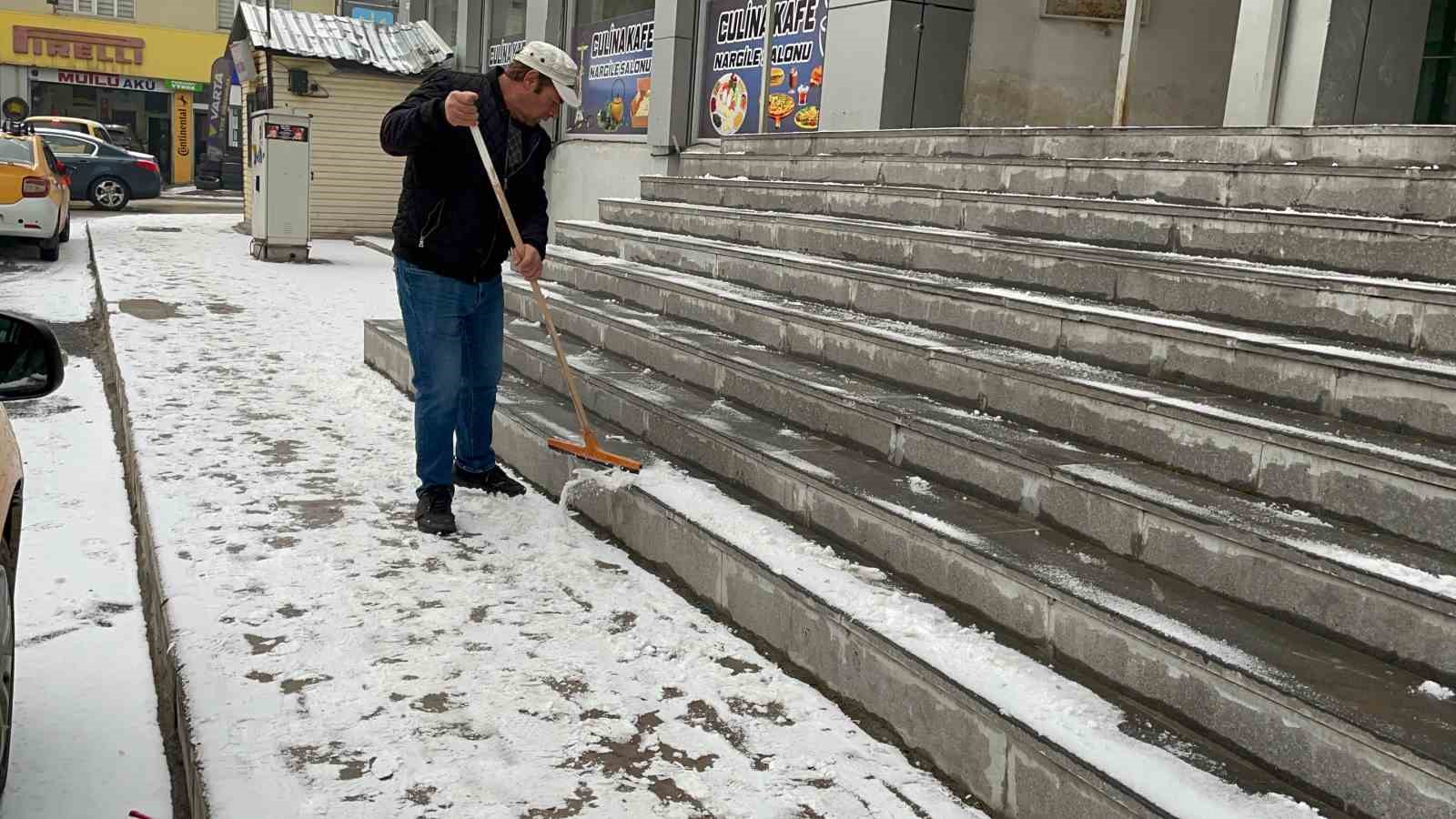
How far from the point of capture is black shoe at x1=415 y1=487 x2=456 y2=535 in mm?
4969

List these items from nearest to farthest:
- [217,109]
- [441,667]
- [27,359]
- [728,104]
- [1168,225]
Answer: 1. [27,359]
2. [441,667]
3. [1168,225]
4. [728,104]
5. [217,109]

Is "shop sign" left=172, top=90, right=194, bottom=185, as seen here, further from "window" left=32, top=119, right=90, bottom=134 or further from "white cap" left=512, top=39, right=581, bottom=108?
"white cap" left=512, top=39, right=581, bottom=108

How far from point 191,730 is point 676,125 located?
35.0 ft

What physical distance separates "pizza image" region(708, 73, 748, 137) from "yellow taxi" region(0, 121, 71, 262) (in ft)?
28.6

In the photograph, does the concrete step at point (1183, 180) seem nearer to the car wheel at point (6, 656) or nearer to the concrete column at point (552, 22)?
the car wheel at point (6, 656)

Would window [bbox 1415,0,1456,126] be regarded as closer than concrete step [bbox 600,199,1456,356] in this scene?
No

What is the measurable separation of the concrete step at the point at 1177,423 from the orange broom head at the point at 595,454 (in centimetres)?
126

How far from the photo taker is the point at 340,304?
11.8m

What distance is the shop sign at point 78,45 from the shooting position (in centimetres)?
3675

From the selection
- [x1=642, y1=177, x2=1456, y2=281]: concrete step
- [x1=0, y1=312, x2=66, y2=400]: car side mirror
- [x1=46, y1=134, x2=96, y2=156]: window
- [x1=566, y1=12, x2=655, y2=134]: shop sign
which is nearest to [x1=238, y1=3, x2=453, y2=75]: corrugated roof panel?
[x1=566, y1=12, x2=655, y2=134]: shop sign

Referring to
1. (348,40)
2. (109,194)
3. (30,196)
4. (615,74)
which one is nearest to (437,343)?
(615,74)

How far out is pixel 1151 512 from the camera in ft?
11.6

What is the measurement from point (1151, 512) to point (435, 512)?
2.94 meters

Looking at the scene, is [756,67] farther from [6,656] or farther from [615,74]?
[6,656]
